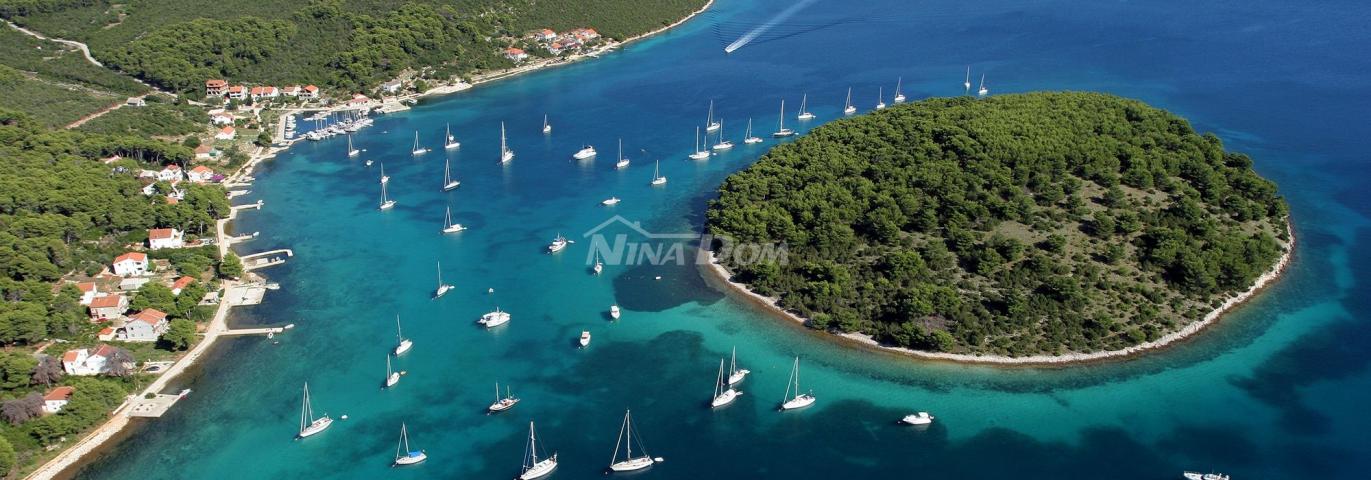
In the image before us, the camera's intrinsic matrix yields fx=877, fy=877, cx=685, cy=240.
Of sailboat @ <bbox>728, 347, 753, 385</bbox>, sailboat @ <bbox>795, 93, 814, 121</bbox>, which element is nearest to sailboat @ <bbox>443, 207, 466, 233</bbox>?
sailboat @ <bbox>728, 347, 753, 385</bbox>

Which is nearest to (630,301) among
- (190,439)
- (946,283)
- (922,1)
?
(946,283)

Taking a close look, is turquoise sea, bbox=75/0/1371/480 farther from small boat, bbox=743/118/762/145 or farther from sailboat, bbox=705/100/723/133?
sailboat, bbox=705/100/723/133

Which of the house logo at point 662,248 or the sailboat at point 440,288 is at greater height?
the house logo at point 662,248

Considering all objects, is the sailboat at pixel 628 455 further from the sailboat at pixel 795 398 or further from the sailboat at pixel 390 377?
the sailboat at pixel 390 377

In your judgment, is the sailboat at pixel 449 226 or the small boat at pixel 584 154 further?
the small boat at pixel 584 154

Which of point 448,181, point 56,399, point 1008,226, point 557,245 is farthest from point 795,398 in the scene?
point 448,181

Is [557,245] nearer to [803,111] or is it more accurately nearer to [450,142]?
[450,142]

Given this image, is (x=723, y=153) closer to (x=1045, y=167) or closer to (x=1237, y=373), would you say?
(x=1045, y=167)

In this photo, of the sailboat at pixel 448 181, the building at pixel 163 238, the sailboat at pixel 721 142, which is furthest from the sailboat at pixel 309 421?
the sailboat at pixel 721 142
